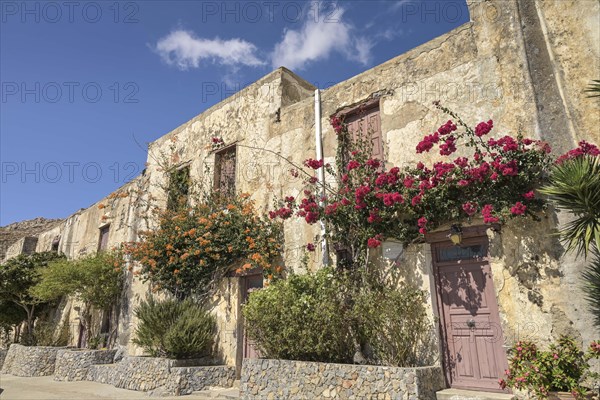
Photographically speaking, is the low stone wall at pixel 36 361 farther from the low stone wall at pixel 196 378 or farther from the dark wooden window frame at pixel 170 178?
the low stone wall at pixel 196 378

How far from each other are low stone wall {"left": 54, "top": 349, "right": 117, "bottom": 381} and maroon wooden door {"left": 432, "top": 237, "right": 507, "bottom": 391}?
341 inches

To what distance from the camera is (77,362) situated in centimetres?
1030

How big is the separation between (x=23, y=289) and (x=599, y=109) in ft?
55.0

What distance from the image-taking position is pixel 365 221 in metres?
6.62

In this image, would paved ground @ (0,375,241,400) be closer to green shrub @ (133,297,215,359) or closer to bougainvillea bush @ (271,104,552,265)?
green shrub @ (133,297,215,359)

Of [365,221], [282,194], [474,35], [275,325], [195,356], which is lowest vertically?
[195,356]

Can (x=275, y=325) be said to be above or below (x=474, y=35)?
below

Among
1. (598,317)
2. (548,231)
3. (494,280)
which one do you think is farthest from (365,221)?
(598,317)

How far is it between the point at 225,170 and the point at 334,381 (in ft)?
19.9

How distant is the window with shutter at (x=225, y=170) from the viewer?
9911 mm

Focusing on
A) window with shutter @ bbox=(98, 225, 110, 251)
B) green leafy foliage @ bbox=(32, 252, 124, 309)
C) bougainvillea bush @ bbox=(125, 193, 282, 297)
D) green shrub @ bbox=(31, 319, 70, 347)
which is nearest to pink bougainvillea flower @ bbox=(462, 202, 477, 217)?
bougainvillea bush @ bbox=(125, 193, 282, 297)

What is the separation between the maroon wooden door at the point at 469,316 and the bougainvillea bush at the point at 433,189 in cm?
58

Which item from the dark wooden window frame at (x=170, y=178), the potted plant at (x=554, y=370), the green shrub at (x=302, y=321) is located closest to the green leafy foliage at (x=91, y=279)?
the dark wooden window frame at (x=170, y=178)

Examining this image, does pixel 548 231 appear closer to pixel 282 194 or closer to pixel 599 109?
pixel 599 109
